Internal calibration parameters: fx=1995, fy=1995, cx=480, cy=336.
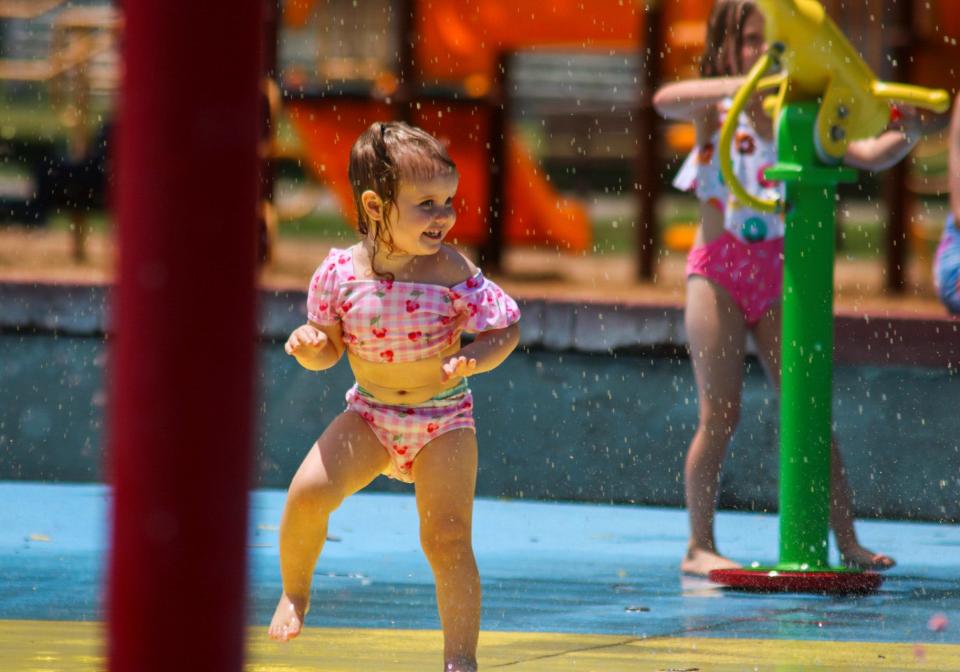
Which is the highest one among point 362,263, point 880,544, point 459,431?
point 362,263

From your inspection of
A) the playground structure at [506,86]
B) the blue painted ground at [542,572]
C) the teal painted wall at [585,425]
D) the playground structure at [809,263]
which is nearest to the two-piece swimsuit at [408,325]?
the blue painted ground at [542,572]

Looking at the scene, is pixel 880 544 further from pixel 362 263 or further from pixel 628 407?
pixel 362 263

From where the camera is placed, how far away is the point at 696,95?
5219mm

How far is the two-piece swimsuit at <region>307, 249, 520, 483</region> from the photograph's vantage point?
153 inches

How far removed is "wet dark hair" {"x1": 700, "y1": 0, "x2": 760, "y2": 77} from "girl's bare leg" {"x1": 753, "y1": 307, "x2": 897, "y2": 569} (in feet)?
2.24

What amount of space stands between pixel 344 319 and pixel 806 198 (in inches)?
60.1

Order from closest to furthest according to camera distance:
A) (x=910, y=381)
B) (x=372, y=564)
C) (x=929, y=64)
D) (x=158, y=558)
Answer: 1. (x=158, y=558)
2. (x=372, y=564)
3. (x=910, y=381)
4. (x=929, y=64)

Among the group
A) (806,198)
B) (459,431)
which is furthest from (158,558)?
(806,198)

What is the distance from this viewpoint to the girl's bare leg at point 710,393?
5.25 meters

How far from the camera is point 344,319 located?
13.0 feet

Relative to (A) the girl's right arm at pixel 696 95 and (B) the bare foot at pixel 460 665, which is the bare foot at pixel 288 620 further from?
(A) the girl's right arm at pixel 696 95

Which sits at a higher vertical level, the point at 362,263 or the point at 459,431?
the point at 362,263

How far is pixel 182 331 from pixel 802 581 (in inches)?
130

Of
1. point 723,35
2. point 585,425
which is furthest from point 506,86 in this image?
point 723,35
